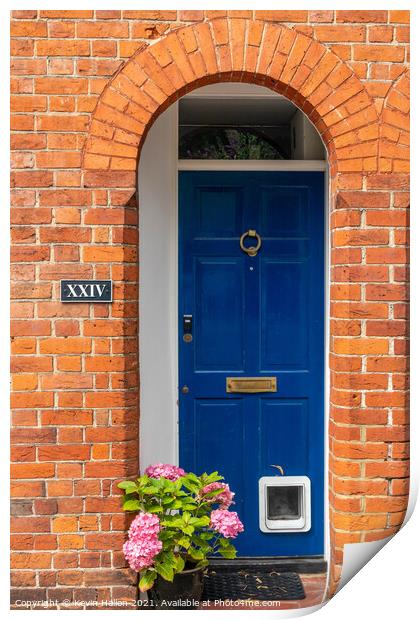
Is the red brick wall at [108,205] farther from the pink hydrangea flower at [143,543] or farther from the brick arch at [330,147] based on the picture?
the pink hydrangea flower at [143,543]

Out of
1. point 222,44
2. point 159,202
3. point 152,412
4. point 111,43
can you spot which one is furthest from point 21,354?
point 222,44

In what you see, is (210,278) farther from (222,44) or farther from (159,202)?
(222,44)

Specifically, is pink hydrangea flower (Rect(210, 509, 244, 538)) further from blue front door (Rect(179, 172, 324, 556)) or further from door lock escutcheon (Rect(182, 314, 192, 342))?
door lock escutcheon (Rect(182, 314, 192, 342))

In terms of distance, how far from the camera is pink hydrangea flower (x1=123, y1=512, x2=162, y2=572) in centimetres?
346

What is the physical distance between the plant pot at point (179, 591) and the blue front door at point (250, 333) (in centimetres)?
78

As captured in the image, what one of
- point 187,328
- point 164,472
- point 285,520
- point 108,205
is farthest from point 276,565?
point 108,205

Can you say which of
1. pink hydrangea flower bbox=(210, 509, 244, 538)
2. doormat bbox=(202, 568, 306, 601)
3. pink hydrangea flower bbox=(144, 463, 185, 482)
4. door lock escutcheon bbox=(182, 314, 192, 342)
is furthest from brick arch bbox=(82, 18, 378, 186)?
doormat bbox=(202, 568, 306, 601)

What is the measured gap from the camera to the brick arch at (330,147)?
3621 millimetres

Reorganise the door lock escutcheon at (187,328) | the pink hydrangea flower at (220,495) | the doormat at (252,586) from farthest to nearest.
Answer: the door lock escutcheon at (187,328)
the doormat at (252,586)
the pink hydrangea flower at (220,495)

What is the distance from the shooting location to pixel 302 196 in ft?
14.7

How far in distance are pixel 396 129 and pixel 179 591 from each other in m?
2.69

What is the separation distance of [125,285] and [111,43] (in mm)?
1251

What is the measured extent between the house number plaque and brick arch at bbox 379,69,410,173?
1570mm

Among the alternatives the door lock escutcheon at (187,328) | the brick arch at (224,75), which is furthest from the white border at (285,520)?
the brick arch at (224,75)
